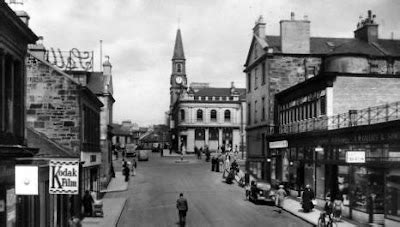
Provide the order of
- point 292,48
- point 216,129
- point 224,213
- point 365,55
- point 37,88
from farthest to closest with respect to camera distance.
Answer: point 216,129 < point 292,48 < point 365,55 < point 224,213 < point 37,88

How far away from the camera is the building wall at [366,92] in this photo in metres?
35.6

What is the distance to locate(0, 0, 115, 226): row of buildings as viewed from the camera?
53.1 feet

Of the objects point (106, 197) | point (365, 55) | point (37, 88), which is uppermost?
point (365, 55)

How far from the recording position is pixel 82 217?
2880 centimetres

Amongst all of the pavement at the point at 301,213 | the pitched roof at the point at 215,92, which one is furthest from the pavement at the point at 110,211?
the pitched roof at the point at 215,92

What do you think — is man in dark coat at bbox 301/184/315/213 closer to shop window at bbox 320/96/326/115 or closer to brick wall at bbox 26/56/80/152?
shop window at bbox 320/96/326/115

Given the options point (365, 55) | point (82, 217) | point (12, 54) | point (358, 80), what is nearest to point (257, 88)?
point (365, 55)

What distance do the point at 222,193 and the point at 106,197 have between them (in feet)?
26.2

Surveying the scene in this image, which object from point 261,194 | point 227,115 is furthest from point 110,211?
point 227,115

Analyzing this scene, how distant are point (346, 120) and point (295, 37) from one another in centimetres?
1697

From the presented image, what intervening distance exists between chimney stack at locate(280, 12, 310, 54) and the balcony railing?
317 inches

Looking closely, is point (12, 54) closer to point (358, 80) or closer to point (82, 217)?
point (82, 217)

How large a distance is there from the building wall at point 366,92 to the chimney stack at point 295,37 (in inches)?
515

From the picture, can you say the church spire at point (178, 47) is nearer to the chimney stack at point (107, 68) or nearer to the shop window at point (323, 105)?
the chimney stack at point (107, 68)
